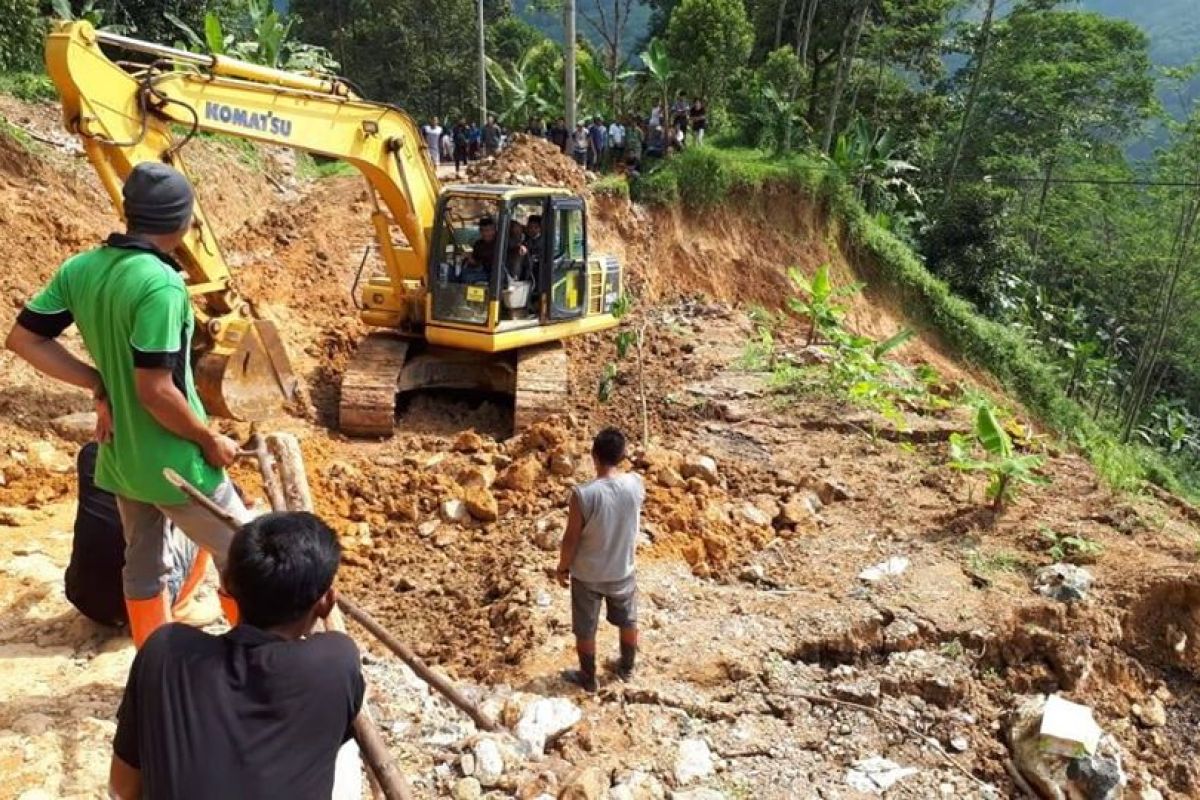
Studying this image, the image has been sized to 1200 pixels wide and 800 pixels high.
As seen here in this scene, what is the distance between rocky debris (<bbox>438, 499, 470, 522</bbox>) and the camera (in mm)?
6363

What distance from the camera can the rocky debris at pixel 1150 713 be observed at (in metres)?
5.01

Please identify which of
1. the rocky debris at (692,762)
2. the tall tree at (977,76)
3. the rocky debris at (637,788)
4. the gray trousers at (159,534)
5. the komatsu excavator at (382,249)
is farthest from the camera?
the tall tree at (977,76)

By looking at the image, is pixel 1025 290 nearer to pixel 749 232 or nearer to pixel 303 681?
pixel 749 232

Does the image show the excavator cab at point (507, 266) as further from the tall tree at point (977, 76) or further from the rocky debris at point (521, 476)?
the tall tree at point (977, 76)

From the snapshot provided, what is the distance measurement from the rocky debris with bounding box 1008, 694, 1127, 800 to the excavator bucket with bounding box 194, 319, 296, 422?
19.0 feet

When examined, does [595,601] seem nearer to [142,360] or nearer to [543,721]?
[543,721]

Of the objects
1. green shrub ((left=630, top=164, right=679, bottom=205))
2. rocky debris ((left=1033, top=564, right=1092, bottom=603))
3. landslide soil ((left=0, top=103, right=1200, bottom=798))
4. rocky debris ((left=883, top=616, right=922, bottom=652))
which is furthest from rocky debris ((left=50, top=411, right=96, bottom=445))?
green shrub ((left=630, top=164, right=679, bottom=205))

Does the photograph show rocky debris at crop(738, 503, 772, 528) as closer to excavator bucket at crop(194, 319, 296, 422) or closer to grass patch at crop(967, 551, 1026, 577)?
grass patch at crop(967, 551, 1026, 577)

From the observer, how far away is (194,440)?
2.87 m

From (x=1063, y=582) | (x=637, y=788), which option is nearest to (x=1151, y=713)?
(x=1063, y=582)

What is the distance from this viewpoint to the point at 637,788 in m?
3.67

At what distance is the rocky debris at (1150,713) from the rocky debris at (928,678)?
996mm

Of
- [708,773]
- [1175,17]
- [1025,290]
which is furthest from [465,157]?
[1175,17]

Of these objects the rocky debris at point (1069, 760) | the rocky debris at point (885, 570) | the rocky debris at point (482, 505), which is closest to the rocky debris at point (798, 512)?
the rocky debris at point (885, 570)
